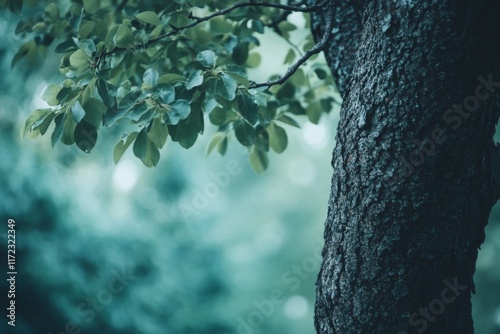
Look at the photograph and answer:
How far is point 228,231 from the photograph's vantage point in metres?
5.77

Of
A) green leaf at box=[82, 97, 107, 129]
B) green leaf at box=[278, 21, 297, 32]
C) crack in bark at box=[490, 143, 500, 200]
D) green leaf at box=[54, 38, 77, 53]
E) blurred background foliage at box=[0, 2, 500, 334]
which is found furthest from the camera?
blurred background foliage at box=[0, 2, 500, 334]

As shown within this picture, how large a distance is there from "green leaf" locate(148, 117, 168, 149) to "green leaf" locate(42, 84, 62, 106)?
0.29m

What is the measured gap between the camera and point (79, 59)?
1383 mm

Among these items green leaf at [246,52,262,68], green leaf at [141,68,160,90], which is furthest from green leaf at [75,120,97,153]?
green leaf at [246,52,262,68]

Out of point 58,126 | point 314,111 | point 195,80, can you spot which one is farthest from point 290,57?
point 58,126

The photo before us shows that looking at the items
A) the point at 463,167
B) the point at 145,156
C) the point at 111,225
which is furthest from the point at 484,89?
the point at 111,225

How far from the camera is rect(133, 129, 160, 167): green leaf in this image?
1.37 meters

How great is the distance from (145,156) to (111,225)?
3730 mm

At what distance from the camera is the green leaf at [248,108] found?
1422 mm

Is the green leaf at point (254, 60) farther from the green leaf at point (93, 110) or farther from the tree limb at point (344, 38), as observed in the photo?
the green leaf at point (93, 110)

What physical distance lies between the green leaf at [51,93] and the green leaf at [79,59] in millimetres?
84

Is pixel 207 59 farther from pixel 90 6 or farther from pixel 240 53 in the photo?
pixel 90 6

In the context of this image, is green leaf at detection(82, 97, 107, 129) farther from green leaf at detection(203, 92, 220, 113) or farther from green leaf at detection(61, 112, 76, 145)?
green leaf at detection(203, 92, 220, 113)

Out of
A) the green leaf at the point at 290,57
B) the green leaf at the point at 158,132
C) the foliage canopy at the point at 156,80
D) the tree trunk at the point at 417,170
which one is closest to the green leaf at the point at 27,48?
the foliage canopy at the point at 156,80
